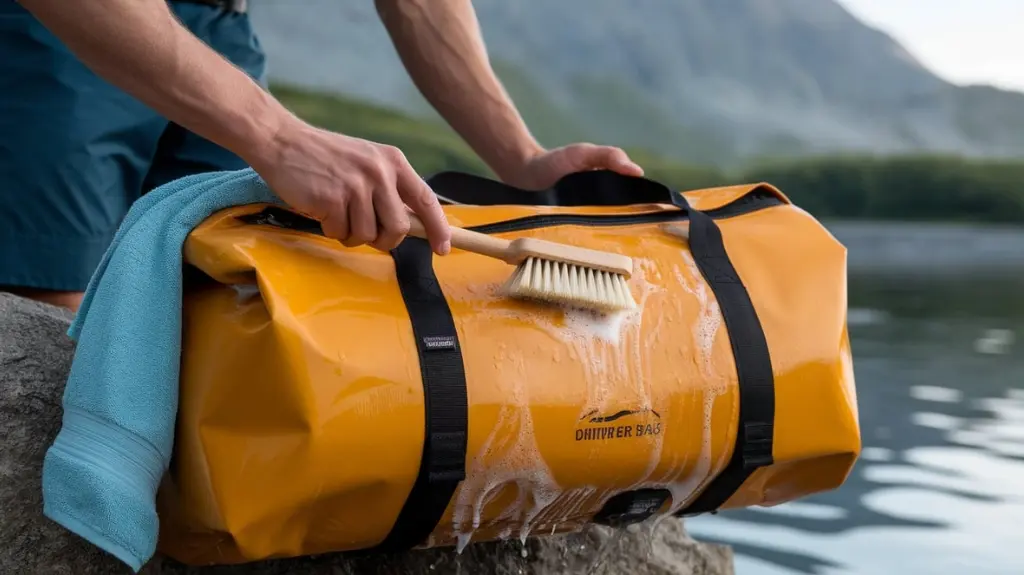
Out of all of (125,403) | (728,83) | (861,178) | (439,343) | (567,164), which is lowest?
(861,178)

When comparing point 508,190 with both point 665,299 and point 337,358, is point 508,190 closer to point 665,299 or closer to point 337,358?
point 665,299

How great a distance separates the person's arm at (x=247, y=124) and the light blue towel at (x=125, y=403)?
99mm

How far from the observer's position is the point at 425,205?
1.03 metres

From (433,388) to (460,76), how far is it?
785 mm

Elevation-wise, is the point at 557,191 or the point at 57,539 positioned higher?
the point at 557,191

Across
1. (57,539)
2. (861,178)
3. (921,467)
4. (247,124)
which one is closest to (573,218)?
(247,124)

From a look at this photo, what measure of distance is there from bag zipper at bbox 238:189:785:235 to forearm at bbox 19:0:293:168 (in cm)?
7

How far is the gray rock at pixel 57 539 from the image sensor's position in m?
1.09

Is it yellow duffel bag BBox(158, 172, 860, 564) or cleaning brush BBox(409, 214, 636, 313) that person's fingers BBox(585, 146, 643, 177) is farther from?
A: cleaning brush BBox(409, 214, 636, 313)

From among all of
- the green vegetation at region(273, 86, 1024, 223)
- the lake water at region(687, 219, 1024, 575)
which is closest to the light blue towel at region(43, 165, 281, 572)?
the lake water at region(687, 219, 1024, 575)

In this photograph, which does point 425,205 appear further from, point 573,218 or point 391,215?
point 573,218

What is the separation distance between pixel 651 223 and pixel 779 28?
13.7 metres

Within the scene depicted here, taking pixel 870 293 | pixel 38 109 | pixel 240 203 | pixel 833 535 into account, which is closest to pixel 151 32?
pixel 240 203

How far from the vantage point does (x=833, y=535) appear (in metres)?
3.23
